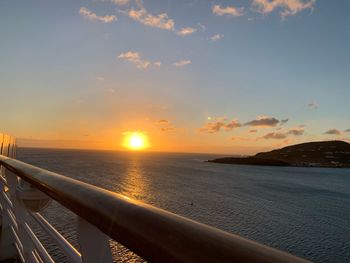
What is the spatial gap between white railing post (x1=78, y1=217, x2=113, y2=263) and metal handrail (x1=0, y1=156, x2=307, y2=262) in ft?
0.27

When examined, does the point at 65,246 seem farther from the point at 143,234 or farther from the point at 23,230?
the point at 23,230

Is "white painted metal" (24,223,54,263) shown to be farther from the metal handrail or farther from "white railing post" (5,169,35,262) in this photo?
the metal handrail

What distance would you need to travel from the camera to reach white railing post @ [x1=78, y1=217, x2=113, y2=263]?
1.05m

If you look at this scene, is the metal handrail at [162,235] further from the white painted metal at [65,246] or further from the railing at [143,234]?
the white painted metal at [65,246]

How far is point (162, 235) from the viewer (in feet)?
2.43

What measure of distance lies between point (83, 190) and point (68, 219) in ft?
118

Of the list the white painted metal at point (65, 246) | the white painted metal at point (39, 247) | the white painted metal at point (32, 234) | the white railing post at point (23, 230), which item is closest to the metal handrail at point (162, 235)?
the white painted metal at point (32, 234)

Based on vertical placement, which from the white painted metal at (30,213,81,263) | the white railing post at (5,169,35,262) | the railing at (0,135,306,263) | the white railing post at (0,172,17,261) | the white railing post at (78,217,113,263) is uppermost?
the railing at (0,135,306,263)

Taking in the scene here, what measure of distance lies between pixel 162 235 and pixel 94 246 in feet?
1.57

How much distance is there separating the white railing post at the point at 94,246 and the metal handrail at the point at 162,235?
0.08 m

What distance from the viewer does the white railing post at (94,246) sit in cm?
105

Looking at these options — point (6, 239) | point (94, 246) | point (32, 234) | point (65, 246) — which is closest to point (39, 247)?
point (32, 234)

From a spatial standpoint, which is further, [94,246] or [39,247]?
[39,247]

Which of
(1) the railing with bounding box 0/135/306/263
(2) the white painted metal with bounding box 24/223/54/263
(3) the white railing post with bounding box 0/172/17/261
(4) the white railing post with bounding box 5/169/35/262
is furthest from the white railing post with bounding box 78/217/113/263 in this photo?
(3) the white railing post with bounding box 0/172/17/261
